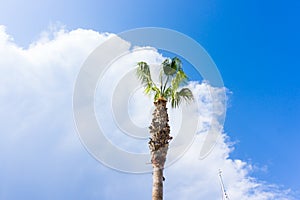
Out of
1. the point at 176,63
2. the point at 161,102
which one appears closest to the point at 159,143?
the point at 161,102

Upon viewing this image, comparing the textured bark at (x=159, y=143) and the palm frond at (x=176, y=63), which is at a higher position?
the palm frond at (x=176, y=63)

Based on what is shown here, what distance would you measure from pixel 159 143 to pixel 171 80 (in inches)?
153

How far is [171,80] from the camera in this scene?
15.7 metres

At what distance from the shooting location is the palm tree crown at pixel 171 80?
15.5 m

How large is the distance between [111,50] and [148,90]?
304 centimetres

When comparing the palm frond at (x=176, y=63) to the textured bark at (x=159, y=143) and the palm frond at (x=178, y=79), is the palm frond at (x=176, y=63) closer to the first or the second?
the palm frond at (x=178, y=79)

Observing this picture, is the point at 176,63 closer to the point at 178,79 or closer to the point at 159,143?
the point at 178,79

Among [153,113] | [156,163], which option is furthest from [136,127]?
[156,163]

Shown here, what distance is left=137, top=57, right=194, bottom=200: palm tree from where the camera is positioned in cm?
1291

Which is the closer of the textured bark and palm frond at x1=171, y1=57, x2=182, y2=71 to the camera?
the textured bark

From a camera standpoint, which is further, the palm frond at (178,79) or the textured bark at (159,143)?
the palm frond at (178,79)

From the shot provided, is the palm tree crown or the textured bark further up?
the palm tree crown

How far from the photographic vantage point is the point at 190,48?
1553cm

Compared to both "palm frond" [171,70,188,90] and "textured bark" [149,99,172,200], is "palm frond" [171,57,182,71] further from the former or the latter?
"textured bark" [149,99,172,200]
